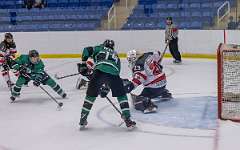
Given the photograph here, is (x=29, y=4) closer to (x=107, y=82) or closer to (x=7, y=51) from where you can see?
(x=7, y=51)

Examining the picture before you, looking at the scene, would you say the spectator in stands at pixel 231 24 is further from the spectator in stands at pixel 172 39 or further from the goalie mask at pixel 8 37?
the goalie mask at pixel 8 37

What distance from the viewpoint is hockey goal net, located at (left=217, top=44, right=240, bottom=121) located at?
493 centimetres

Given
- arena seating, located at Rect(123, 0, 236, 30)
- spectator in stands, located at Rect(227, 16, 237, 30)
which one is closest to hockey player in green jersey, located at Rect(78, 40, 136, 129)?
spectator in stands, located at Rect(227, 16, 237, 30)

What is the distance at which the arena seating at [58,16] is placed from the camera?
12.3 meters

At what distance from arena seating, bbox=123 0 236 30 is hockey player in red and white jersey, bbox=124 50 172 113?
5.69 metres

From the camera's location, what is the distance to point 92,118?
16.8 ft

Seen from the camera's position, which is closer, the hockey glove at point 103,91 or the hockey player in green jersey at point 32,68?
the hockey glove at point 103,91

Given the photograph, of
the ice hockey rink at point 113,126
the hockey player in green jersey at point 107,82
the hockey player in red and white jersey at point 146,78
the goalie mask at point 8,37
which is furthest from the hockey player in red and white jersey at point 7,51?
the hockey player in green jersey at point 107,82

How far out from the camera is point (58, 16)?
503 inches

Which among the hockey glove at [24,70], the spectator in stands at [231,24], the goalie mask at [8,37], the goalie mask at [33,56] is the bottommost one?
the hockey glove at [24,70]

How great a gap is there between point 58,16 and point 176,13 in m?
3.08

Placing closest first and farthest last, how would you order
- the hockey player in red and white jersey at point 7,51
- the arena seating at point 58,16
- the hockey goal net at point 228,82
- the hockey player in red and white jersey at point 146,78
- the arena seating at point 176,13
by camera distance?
1. the hockey goal net at point 228,82
2. the hockey player in red and white jersey at point 146,78
3. the hockey player in red and white jersey at point 7,51
4. the arena seating at point 176,13
5. the arena seating at point 58,16

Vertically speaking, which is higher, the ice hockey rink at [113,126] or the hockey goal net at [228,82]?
the hockey goal net at [228,82]

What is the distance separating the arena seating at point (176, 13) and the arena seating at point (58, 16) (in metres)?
0.95
